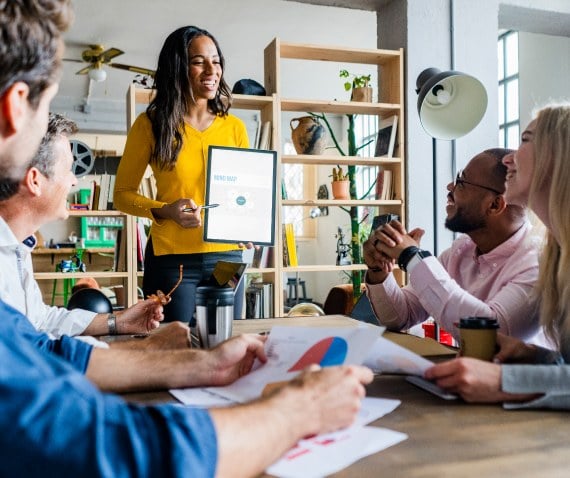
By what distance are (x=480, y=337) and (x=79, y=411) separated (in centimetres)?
80

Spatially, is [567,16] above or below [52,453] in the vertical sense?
above

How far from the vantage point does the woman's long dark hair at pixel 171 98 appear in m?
2.36

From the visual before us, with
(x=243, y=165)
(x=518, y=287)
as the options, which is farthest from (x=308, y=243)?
(x=518, y=287)

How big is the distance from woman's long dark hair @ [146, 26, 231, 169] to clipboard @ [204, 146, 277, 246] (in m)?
0.16

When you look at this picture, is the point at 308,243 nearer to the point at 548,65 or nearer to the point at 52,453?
the point at 548,65

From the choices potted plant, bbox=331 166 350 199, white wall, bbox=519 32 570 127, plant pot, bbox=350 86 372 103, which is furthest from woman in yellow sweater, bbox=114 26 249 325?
white wall, bbox=519 32 570 127

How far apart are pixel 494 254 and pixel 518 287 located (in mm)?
237

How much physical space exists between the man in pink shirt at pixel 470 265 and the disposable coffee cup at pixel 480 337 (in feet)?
1.50

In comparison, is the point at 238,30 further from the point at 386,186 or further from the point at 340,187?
the point at 386,186

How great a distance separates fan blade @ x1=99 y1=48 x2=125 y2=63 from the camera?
21.6 feet

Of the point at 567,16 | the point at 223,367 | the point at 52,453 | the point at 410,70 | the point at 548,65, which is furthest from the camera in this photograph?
the point at 548,65

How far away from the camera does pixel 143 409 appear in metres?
0.62

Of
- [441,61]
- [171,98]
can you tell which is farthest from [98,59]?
[171,98]

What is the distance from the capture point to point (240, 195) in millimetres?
2539
